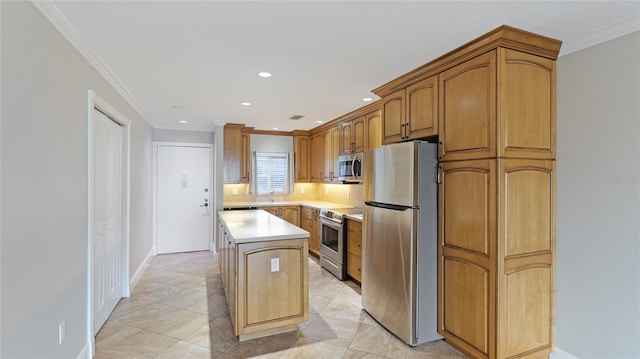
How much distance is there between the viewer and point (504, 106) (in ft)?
7.20

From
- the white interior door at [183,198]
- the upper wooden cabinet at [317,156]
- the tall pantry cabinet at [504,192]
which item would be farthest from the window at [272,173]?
the tall pantry cabinet at [504,192]

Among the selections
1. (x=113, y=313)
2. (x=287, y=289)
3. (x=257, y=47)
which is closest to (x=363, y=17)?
(x=257, y=47)

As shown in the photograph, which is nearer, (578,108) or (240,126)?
(578,108)

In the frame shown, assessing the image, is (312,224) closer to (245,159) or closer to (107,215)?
(245,159)

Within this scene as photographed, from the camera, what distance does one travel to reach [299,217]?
20.4 feet

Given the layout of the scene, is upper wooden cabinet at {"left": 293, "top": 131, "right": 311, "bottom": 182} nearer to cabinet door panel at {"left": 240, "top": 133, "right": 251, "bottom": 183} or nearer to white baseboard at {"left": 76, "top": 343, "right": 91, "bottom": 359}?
cabinet door panel at {"left": 240, "top": 133, "right": 251, "bottom": 183}

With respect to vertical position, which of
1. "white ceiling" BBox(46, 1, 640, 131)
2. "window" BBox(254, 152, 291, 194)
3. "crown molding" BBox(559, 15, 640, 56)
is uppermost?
"white ceiling" BBox(46, 1, 640, 131)

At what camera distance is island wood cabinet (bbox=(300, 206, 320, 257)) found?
557 cm

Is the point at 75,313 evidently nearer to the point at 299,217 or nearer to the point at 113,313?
the point at 113,313

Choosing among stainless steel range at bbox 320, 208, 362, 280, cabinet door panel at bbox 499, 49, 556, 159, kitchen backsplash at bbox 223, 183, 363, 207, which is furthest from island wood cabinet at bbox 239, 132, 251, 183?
cabinet door panel at bbox 499, 49, 556, 159

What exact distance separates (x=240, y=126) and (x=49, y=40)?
397 centimetres

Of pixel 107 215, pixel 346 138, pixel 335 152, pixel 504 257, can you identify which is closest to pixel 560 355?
pixel 504 257

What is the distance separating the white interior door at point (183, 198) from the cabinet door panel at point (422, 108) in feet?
14.1

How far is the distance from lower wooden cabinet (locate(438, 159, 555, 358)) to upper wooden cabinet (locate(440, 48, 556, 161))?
111mm
